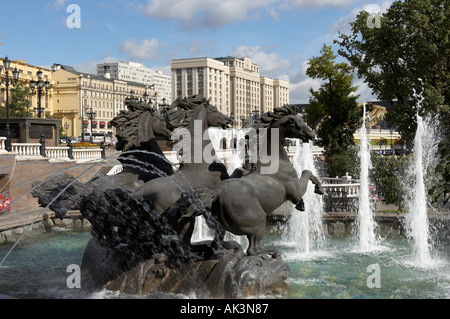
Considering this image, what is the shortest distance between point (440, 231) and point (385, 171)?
4621 millimetres

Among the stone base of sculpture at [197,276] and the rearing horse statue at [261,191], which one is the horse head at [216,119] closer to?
the rearing horse statue at [261,191]

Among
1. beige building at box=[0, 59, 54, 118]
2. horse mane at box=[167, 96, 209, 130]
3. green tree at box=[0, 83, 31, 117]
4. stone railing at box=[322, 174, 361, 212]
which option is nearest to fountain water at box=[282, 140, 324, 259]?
stone railing at box=[322, 174, 361, 212]

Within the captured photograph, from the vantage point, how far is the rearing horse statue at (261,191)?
7523mm

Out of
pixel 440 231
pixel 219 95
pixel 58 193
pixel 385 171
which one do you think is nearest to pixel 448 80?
pixel 385 171

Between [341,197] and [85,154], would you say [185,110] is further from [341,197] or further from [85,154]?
[85,154]

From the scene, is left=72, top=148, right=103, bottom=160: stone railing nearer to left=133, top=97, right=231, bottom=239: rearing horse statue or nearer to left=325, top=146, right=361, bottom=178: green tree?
left=325, top=146, right=361, bottom=178: green tree

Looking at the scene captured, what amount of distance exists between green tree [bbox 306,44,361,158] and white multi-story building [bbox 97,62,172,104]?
13737 cm

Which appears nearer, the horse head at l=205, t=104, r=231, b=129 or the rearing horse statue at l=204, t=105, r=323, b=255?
the rearing horse statue at l=204, t=105, r=323, b=255

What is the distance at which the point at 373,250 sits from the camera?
1317 cm

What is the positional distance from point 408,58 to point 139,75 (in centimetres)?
16423

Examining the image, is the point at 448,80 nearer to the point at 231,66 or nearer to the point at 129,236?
the point at 129,236

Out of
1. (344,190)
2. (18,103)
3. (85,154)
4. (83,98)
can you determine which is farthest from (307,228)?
(83,98)

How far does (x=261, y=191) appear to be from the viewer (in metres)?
7.83

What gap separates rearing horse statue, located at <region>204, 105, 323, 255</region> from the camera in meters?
7.52
